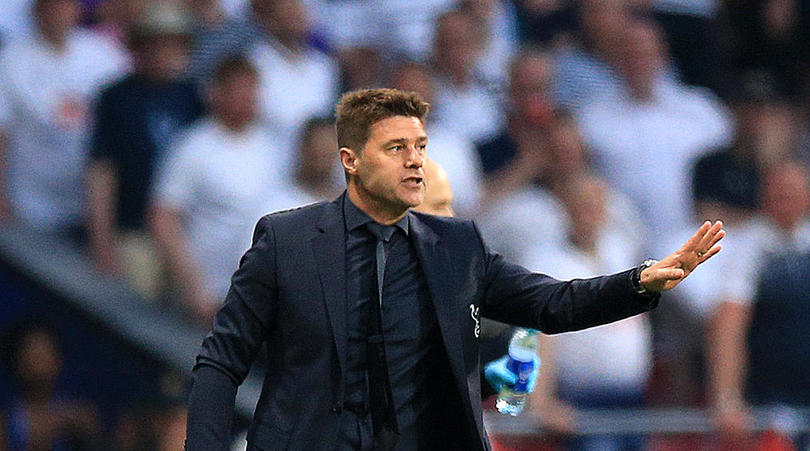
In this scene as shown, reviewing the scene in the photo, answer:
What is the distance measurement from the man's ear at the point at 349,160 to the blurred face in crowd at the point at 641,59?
16.0 ft

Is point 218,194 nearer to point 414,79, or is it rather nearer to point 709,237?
point 414,79

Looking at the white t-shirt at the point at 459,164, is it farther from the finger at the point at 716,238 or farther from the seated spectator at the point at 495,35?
the finger at the point at 716,238

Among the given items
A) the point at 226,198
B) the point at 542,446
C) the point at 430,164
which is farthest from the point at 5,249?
the point at 430,164

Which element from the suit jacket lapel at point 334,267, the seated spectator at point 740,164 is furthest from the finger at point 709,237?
the seated spectator at point 740,164

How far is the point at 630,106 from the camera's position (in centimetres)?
806

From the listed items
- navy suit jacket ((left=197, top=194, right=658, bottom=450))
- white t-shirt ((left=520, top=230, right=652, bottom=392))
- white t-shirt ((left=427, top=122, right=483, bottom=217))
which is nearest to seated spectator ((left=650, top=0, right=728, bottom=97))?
white t-shirt ((left=520, top=230, right=652, bottom=392))

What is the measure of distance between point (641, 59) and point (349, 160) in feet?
16.4

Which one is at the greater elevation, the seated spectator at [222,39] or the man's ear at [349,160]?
the seated spectator at [222,39]

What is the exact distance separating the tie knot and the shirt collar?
0.05 ft

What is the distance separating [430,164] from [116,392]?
346 centimetres

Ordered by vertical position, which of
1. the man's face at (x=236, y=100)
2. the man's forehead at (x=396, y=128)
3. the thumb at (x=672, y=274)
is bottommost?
the thumb at (x=672, y=274)

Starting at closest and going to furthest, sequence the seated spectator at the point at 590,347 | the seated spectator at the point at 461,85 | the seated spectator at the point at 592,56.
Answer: the seated spectator at the point at 590,347
the seated spectator at the point at 461,85
the seated spectator at the point at 592,56

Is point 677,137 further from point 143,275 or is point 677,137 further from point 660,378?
point 143,275

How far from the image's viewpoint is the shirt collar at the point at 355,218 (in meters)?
3.46
